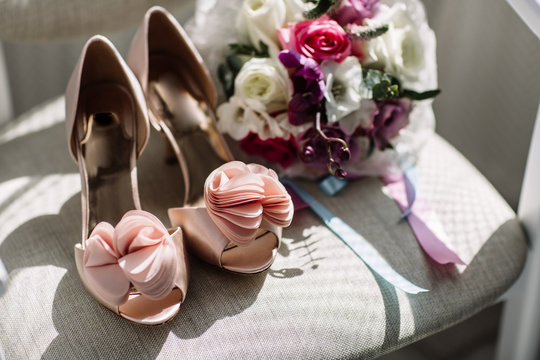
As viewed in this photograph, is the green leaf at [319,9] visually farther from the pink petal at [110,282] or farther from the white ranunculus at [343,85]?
the pink petal at [110,282]

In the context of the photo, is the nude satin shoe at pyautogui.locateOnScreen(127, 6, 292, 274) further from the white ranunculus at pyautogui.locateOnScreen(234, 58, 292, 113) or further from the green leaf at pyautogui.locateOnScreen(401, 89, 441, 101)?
the green leaf at pyautogui.locateOnScreen(401, 89, 441, 101)

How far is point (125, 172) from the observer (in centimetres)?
78

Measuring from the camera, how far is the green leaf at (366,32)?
26.8 inches

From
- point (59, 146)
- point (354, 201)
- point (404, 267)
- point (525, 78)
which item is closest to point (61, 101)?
point (59, 146)

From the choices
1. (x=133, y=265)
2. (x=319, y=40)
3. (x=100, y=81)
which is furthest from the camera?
(x=100, y=81)

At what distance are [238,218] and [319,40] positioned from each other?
250 mm

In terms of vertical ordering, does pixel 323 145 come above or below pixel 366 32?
below

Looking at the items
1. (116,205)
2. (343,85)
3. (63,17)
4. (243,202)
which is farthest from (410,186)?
(63,17)

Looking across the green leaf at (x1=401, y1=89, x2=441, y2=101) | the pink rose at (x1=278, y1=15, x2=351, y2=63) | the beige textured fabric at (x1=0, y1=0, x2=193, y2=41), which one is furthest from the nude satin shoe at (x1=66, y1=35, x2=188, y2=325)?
the green leaf at (x1=401, y1=89, x2=441, y2=101)

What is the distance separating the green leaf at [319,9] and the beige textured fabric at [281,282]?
246mm

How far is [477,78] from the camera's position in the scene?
125 cm

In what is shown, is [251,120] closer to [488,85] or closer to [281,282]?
[281,282]

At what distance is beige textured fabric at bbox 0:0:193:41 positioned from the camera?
780 millimetres

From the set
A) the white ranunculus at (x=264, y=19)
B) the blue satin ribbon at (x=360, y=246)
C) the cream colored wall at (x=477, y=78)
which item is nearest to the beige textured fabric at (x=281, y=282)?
the blue satin ribbon at (x=360, y=246)
